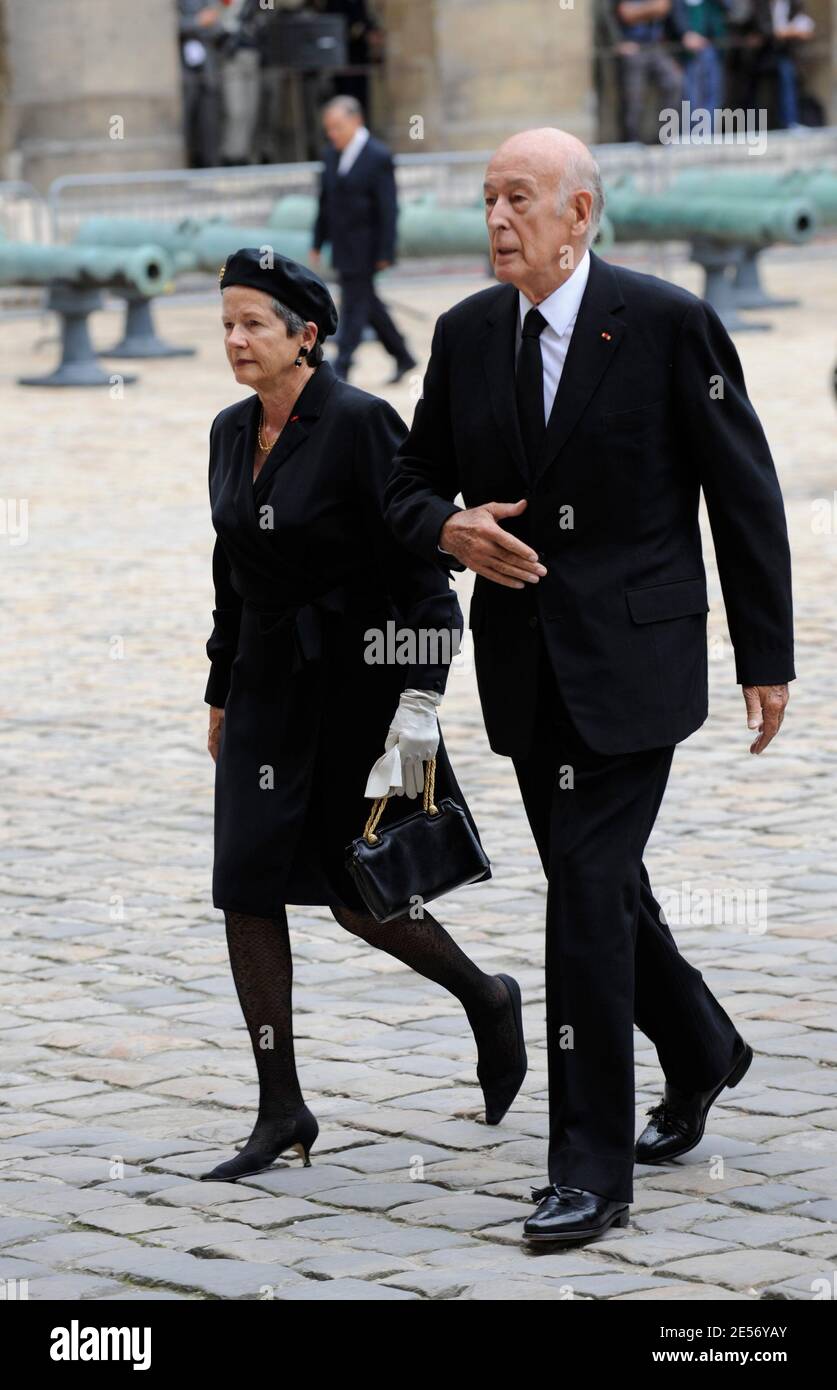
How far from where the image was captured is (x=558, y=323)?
487 centimetres

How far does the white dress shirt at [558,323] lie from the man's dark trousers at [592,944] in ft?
1.60

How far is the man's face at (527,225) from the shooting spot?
4.71 m

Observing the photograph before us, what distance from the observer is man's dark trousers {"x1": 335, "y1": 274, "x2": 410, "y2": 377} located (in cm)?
1861

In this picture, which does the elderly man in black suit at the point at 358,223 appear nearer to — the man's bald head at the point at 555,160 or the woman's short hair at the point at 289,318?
the woman's short hair at the point at 289,318

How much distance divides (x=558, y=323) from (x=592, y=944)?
112 cm

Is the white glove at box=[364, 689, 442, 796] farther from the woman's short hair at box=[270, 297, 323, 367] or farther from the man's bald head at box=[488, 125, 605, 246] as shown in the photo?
the man's bald head at box=[488, 125, 605, 246]

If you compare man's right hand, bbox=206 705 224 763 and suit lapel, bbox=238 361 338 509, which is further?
man's right hand, bbox=206 705 224 763

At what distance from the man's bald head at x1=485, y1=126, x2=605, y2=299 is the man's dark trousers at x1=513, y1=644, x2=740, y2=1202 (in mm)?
697

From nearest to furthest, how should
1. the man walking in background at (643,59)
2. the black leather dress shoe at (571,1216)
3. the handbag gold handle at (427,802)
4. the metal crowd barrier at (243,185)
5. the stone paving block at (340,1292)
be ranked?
the stone paving block at (340,1292)
the black leather dress shoe at (571,1216)
the handbag gold handle at (427,802)
the metal crowd barrier at (243,185)
the man walking in background at (643,59)

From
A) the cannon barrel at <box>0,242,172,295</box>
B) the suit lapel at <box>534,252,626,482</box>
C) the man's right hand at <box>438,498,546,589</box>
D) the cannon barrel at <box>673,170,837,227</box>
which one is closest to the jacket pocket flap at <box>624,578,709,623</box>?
the man's right hand at <box>438,498,546,589</box>

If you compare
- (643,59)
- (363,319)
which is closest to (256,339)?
(363,319)

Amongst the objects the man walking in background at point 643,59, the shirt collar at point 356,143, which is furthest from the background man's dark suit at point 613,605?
the man walking in background at point 643,59

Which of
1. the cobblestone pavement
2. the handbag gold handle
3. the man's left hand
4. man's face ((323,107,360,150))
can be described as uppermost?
man's face ((323,107,360,150))
